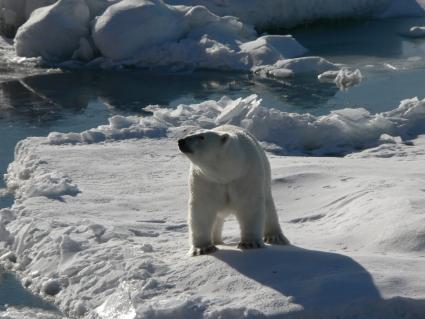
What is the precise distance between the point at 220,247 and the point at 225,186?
598 mm

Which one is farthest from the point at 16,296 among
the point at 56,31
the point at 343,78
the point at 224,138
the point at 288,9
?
the point at 288,9

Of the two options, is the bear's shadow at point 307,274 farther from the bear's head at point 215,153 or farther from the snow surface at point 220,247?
the bear's head at point 215,153

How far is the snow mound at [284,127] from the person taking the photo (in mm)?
10922

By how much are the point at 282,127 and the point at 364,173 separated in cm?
230

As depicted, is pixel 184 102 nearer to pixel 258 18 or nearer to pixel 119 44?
pixel 119 44

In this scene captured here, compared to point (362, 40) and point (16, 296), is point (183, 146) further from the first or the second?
point (362, 40)

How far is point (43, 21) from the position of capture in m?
16.3

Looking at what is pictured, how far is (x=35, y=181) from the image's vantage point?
9031 millimetres

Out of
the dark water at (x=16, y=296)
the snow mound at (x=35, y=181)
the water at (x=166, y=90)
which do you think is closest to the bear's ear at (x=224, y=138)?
the dark water at (x=16, y=296)

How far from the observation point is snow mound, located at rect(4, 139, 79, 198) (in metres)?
8.69

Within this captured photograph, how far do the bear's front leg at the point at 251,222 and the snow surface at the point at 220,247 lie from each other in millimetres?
71

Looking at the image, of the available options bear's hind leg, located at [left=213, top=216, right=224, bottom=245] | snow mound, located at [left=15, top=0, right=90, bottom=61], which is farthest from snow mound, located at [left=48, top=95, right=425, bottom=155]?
snow mound, located at [left=15, top=0, right=90, bottom=61]

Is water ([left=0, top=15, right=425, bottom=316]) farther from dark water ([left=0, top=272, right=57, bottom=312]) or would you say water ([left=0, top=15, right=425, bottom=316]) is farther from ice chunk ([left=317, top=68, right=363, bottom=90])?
dark water ([left=0, top=272, right=57, bottom=312])

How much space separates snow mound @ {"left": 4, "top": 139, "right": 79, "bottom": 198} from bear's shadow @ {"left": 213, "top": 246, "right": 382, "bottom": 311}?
2.77 meters
